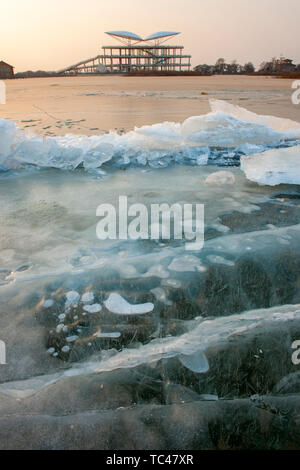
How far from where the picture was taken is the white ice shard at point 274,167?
283 centimetres

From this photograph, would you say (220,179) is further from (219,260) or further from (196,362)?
(196,362)

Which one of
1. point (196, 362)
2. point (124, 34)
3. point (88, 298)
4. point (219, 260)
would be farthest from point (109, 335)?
point (124, 34)

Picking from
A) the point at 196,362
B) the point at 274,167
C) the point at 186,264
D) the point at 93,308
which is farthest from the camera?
the point at 274,167

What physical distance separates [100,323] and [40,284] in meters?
0.41

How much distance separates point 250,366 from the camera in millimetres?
1068

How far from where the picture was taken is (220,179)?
2959 mm

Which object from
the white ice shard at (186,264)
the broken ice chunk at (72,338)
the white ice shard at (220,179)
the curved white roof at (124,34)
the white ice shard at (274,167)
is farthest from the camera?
the curved white roof at (124,34)

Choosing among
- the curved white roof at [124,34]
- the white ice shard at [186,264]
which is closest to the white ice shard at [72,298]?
the white ice shard at [186,264]

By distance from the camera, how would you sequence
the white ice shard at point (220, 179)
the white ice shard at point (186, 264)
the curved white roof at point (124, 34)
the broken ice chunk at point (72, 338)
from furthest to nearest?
the curved white roof at point (124, 34) → the white ice shard at point (220, 179) → the white ice shard at point (186, 264) → the broken ice chunk at point (72, 338)

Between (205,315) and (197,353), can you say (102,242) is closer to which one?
(205,315)

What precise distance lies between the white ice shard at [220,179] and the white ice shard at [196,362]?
2.07 metres

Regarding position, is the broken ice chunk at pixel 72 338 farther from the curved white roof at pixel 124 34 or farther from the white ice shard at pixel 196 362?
the curved white roof at pixel 124 34

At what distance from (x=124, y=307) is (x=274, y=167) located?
228 cm

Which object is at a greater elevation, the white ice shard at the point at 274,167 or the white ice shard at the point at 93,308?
the white ice shard at the point at 274,167
